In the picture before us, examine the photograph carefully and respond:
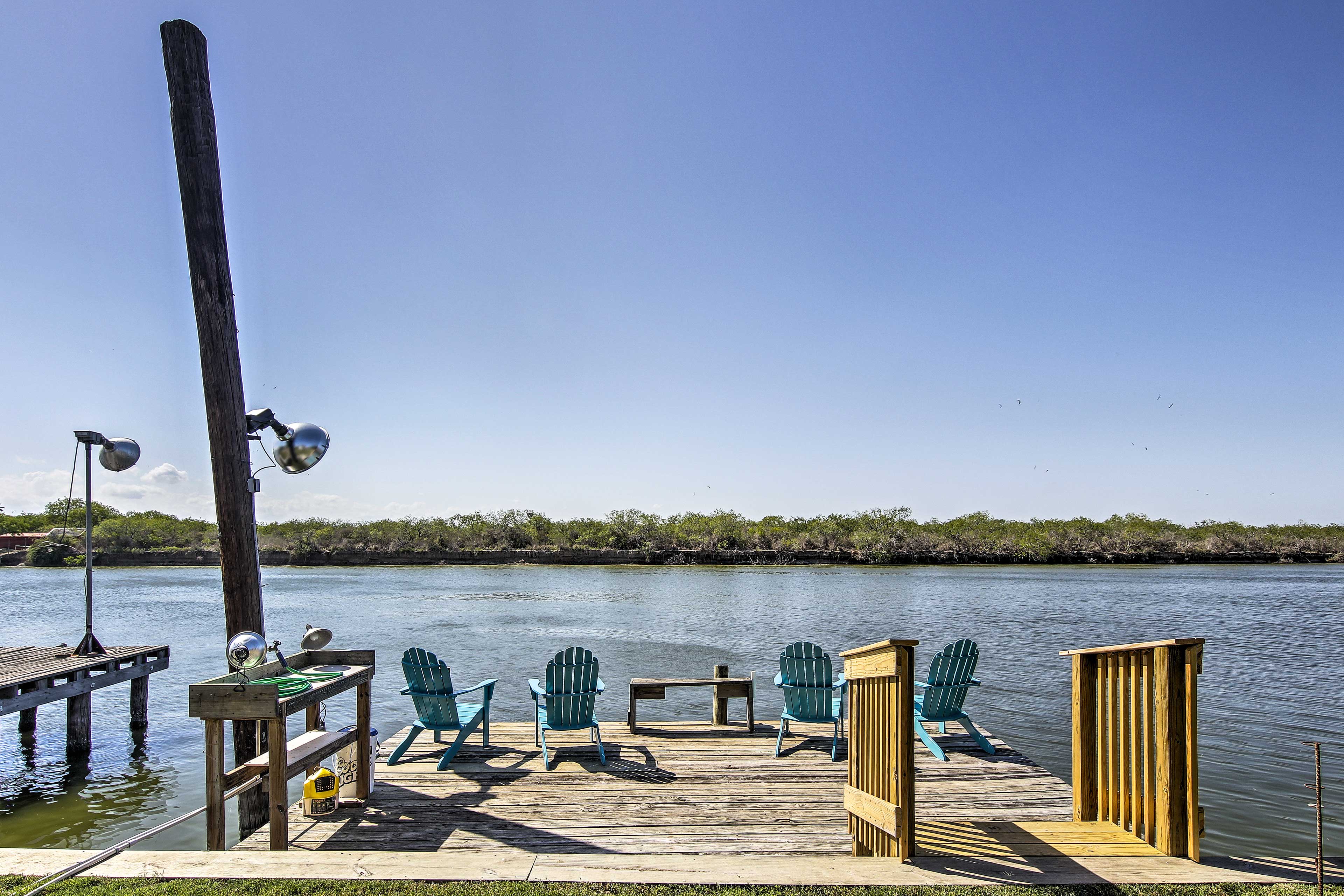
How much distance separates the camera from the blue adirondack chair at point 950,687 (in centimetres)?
642

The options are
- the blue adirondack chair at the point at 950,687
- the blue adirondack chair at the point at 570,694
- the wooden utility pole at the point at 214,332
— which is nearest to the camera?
the wooden utility pole at the point at 214,332

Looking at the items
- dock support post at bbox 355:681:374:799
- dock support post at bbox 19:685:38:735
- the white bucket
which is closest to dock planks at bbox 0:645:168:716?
dock support post at bbox 19:685:38:735

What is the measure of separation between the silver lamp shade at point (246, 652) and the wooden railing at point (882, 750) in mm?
3195

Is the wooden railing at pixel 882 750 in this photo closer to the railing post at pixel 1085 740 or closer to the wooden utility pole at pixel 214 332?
the railing post at pixel 1085 740

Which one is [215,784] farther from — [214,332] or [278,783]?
[214,332]

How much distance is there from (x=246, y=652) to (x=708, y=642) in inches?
586

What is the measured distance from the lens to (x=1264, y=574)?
43594 mm

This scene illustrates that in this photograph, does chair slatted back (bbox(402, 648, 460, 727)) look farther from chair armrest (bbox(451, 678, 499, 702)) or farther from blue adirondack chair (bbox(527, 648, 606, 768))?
blue adirondack chair (bbox(527, 648, 606, 768))

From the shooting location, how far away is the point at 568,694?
634 centimetres

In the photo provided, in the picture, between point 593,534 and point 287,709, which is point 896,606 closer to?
point 287,709

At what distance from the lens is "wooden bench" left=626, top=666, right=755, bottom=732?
702 cm

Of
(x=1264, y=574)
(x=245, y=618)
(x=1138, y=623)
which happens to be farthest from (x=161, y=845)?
(x=1264, y=574)

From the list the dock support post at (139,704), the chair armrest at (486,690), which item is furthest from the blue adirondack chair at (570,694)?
the dock support post at (139,704)

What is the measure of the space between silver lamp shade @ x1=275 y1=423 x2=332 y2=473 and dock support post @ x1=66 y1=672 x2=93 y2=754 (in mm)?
5425
